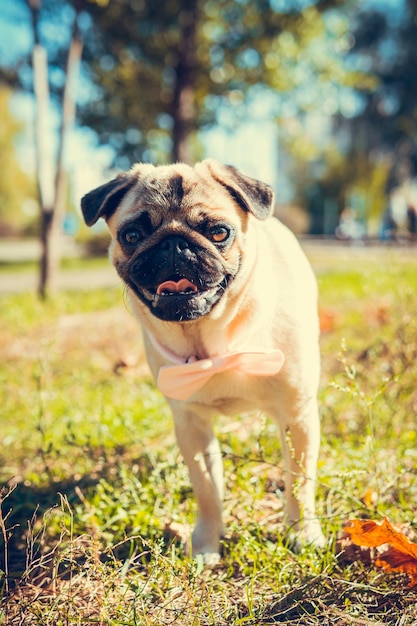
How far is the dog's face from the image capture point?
7.81 feet

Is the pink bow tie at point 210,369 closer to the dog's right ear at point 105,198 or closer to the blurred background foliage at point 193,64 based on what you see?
the dog's right ear at point 105,198

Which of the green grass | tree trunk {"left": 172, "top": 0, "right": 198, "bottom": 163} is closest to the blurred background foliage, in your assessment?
tree trunk {"left": 172, "top": 0, "right": 198, "bottom": 163}

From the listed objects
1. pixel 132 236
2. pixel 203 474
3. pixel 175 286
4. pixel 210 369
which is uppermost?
pixel 132 236

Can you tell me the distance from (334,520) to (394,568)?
488mm

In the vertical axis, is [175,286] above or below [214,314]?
above

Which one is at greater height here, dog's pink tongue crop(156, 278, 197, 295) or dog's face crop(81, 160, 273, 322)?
dog's face crop(81, 160, 273, 322)

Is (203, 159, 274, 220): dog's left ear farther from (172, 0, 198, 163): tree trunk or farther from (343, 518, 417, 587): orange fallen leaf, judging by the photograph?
(172, 0, 198, 163): tree trunk

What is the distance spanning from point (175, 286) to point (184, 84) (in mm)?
11403

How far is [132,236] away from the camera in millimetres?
2600

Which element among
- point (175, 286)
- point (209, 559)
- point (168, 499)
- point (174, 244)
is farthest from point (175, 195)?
point (209, 559)

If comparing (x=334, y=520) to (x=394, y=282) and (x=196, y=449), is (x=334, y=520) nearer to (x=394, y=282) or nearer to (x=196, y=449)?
(x=196, y=449)

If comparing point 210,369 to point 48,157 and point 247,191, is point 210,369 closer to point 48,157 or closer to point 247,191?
point 247,191

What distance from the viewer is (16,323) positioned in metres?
6.41

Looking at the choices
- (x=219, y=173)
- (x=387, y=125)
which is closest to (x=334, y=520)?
(x=219, y=173)
